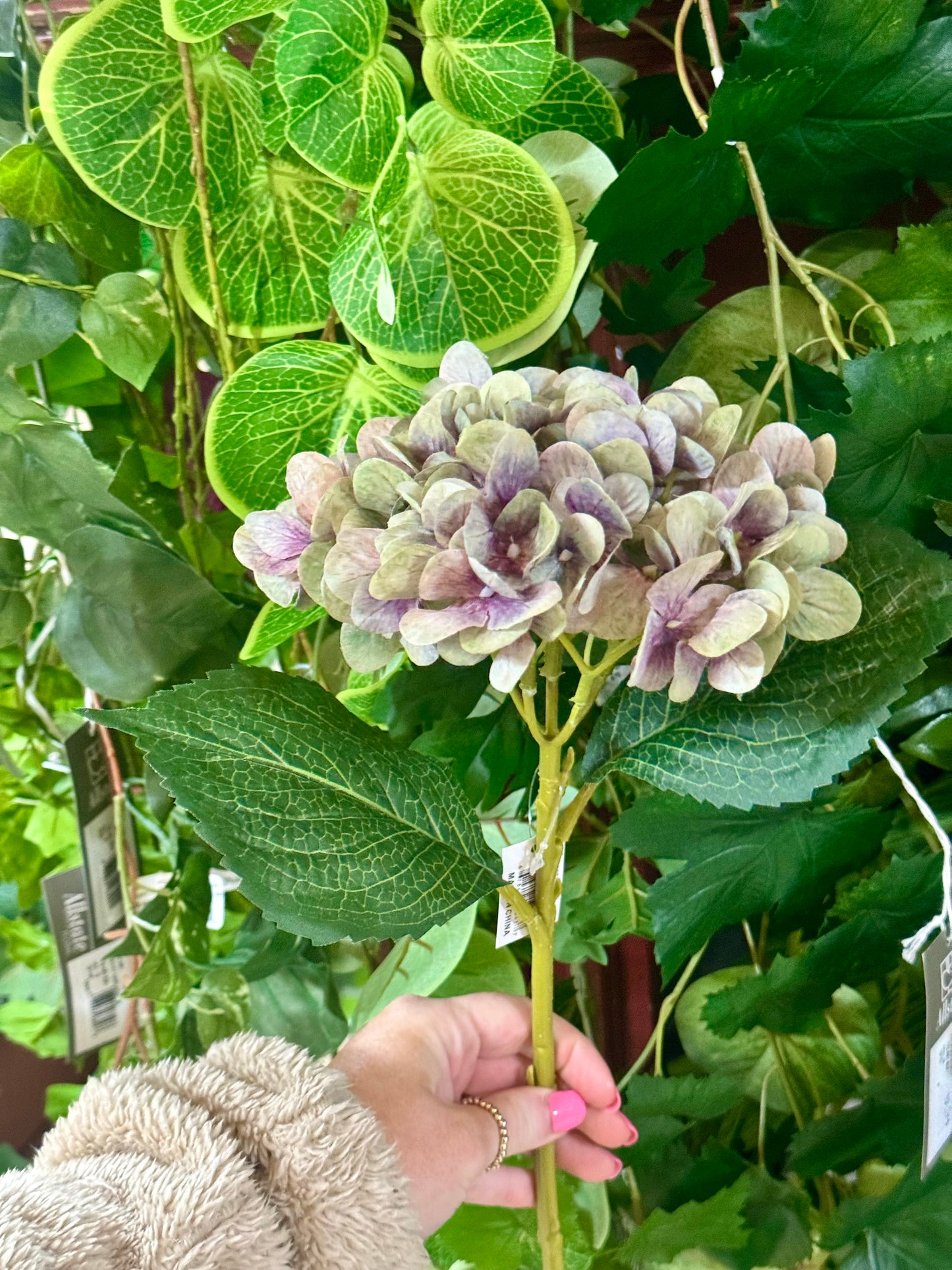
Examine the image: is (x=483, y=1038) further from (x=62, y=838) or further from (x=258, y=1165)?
(x=62, y=838)

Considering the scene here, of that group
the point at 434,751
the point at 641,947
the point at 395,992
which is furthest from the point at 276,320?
the point at 641,947

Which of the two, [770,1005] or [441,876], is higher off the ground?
[441,876]

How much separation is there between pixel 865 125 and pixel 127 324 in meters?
0.46

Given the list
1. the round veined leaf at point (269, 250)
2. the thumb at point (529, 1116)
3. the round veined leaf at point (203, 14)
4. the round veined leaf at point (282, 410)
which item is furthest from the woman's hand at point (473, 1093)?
the round veined leaf at point (203, 14)

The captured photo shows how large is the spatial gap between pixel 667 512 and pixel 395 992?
475 mm

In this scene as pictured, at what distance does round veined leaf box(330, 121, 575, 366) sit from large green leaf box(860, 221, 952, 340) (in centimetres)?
19

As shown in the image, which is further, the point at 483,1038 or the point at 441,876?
the point at 483,1038

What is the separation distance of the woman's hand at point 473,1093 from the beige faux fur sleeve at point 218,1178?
0.11 feet

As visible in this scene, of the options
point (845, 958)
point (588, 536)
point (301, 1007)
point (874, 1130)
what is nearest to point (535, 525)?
point (588, 536)

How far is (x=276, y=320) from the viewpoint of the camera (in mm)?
606

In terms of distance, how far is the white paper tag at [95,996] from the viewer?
32.3 inches

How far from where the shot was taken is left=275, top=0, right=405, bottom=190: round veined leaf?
46 cm

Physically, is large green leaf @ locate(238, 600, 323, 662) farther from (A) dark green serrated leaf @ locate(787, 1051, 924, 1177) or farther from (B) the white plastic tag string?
(A) dark green serrated leaf @ locate(787, 1051, 924, 1177)

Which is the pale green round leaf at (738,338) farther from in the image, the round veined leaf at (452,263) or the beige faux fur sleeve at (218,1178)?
the beige faux fur sleeve at (218,1178)
